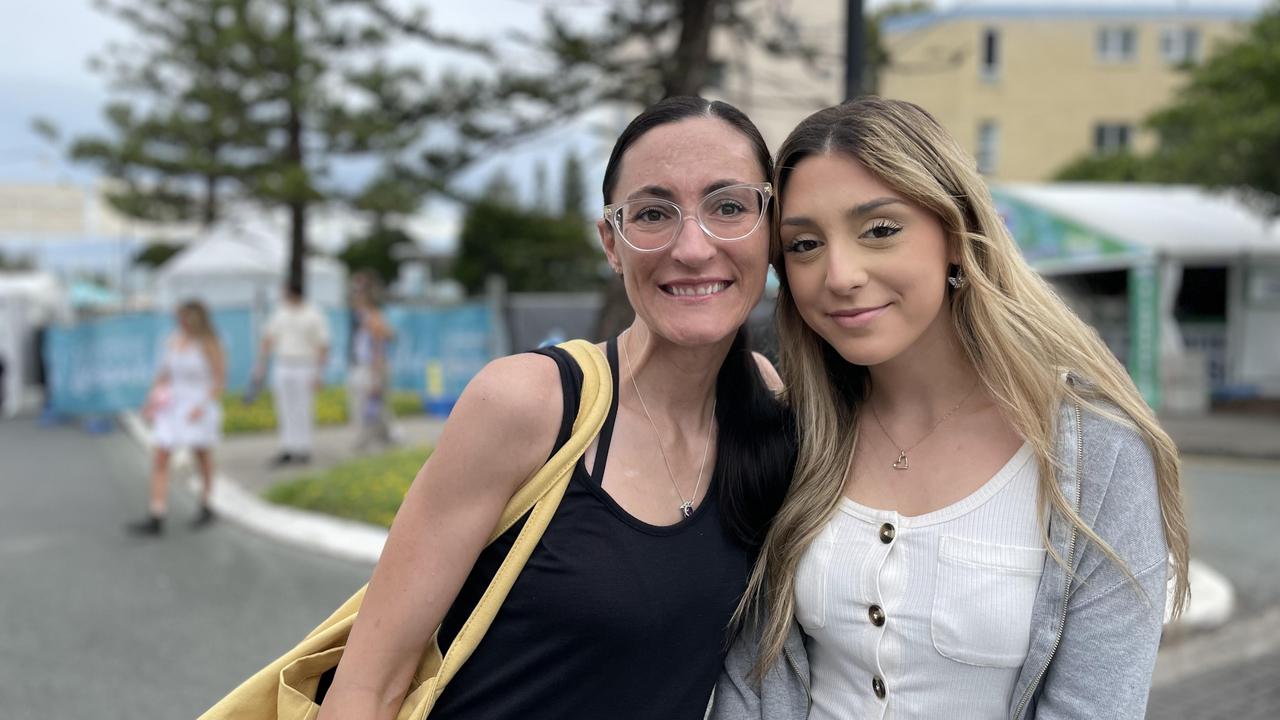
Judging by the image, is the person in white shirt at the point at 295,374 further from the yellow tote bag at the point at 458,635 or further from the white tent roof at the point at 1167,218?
the white tent roof at the point at 1167,218

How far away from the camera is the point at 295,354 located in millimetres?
10977

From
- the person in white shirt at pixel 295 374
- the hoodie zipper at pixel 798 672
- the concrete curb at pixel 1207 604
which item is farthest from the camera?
the person in white shirt at pixel 295 374

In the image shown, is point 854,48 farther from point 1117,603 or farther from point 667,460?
point 1117,603

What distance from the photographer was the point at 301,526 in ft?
24.8

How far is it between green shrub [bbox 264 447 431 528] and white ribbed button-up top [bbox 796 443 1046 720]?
18.4ft

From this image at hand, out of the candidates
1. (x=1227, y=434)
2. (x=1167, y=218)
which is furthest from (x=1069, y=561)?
(x=1167, y=218)

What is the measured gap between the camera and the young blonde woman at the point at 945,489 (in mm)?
1652

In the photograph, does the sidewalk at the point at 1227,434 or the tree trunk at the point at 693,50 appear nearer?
the tree trunk at the point at 693,50

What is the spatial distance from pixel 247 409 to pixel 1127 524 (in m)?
14.5

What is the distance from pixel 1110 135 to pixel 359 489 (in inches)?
1219

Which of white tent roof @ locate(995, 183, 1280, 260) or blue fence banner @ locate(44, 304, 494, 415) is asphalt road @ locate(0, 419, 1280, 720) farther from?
white tent roof @ locate(995, 183, 1280, 260)

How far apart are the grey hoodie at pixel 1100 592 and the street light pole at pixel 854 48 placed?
4103mm

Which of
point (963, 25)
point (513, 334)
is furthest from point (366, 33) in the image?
point (963, 25)

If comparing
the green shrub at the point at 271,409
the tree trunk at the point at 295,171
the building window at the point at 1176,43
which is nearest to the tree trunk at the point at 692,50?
the green shrub at the point at 271,409
